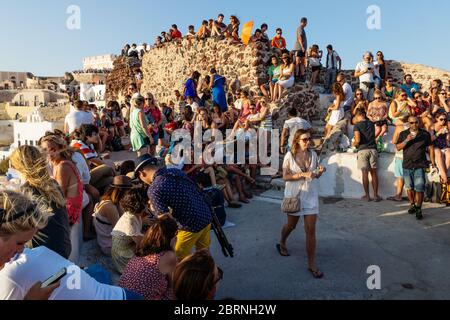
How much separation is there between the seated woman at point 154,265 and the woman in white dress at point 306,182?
1.98m

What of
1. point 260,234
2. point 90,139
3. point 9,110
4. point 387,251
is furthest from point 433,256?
point 9,110

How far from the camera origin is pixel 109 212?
4.70 meters

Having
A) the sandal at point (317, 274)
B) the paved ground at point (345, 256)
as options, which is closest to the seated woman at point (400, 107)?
the paved ground at point (345, 256)

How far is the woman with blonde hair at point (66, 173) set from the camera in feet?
13.6

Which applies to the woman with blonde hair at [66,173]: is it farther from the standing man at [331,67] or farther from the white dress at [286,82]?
the standing man at [331,67]

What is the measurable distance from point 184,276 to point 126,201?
187 cm

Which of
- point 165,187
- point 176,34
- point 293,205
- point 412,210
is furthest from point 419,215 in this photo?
point 176,34

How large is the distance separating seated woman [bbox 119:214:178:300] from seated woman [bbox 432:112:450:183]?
596 cm

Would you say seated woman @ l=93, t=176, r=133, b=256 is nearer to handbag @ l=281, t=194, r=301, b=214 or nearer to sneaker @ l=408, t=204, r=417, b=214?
handbag @ l=281, t=194, r=301, b=214

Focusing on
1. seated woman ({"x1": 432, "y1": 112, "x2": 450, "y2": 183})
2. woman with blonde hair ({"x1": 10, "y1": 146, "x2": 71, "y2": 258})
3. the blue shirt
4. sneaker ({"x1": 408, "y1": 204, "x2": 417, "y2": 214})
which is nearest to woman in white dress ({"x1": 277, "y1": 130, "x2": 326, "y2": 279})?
the blue shirt

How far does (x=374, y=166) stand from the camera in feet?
25.2

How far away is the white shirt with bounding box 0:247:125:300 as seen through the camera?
2125 millimetres

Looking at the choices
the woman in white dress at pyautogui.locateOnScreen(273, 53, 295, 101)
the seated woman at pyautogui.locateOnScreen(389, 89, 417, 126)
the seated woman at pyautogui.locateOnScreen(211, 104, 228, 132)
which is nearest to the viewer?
the seated woman at pyautogui.locateOnScreen(389, 89, 417, 126)

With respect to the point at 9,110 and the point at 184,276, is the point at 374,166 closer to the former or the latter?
the point at 184,276
